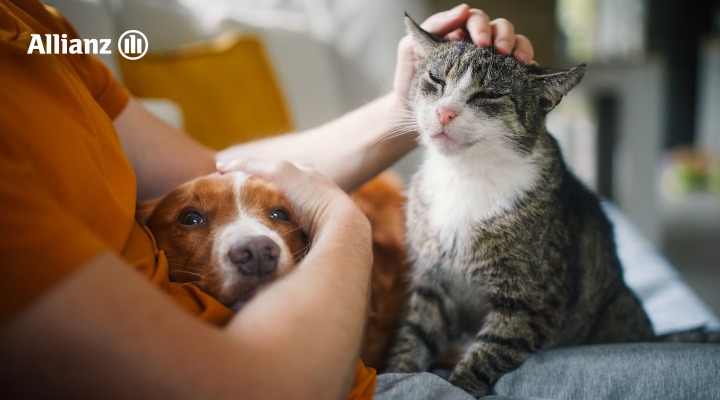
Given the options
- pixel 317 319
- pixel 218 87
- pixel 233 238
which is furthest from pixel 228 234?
pixel 218 87

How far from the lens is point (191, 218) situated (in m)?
0.98

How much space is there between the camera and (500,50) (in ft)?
3.49

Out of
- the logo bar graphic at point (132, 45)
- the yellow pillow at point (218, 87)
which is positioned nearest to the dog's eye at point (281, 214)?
the logo bar graphic at point (132, 45)

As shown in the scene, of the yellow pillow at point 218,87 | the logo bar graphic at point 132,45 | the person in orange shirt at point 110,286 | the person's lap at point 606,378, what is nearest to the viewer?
the person in orange shirt at point 110,286

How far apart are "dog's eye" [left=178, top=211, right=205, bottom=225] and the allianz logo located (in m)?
0.32

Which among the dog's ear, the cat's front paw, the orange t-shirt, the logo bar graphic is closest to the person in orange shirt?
the orange t-shirt

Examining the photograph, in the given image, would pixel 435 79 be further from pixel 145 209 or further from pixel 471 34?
pixel 145 209

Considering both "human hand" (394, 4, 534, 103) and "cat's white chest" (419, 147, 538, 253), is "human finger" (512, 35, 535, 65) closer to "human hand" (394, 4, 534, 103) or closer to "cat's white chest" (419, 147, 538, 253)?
"human hand" (394, 4, 534, 103)

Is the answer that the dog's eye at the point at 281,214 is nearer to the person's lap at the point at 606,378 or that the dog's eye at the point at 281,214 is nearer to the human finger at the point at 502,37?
the person's lap at the point at 606,378

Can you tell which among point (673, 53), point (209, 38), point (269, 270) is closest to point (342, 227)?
point (269, 270)

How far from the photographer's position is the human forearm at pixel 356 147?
1274 mm

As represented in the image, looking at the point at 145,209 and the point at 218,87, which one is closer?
the point at 145,209

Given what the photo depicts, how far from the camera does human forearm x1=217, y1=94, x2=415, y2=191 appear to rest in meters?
1.27

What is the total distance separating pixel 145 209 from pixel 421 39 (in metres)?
0.64
